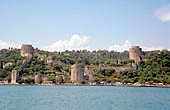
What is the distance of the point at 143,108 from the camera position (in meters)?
31.9

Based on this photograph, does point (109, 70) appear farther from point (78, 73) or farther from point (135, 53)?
point (135, 53)

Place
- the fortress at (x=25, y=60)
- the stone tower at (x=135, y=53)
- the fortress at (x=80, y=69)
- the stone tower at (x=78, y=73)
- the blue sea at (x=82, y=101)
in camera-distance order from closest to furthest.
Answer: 1. the blue sea at (x=82, y=101)
2. the stone tower at (x=78, y=73)
3. the fortress at (x=80, y=69)
4. the fortress at (x=25, y=60)
5. the stone tower at (x=135, y=53)

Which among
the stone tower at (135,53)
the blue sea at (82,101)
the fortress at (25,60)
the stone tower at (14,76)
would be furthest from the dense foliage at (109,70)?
the blue sea at (82,101)

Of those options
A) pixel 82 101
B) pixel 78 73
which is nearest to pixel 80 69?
pixel 78 73

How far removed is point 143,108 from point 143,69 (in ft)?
171

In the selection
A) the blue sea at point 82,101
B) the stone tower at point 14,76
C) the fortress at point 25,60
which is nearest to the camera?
the blue sea at point 82,101

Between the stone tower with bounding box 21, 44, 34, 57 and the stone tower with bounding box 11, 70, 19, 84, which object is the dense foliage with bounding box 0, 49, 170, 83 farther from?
the stone tower with bounding box 11, 70, 19, 84

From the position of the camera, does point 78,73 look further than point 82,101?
Yes

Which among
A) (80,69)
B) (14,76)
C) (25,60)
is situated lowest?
(14,76)

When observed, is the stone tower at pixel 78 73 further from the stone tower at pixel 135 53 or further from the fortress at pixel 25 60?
the stone tower at pixel 135 53

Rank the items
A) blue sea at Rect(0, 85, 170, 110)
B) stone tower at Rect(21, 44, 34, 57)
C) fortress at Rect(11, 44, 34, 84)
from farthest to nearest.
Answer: stone tower at Rect(21, 44, 34, 57) < fortress at Rect(11, 44, 34, 84) < blue sea at Rect(0, 85, 170, 110)

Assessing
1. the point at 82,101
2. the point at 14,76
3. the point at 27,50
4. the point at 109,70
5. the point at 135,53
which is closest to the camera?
the point at 82,101

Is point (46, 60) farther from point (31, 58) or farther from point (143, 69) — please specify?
point (143, 69)

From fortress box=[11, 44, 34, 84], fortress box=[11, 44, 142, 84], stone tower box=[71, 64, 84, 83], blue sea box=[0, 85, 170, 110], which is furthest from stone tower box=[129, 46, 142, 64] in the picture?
blue sea box=[0, 85, 170, 110]
